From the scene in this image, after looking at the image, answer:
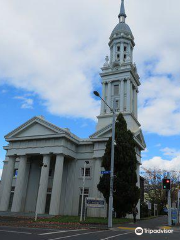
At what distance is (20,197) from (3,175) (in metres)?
9.08

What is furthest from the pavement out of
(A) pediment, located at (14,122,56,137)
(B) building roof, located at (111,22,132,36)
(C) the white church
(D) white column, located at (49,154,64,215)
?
(B) building roof, located at (111,22,132,36)

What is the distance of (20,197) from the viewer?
122 ft

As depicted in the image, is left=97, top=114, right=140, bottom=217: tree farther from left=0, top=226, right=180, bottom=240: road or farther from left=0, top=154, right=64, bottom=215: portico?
left=0, top=226, right=180, bottom=240: road

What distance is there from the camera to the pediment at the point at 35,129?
1502 inches

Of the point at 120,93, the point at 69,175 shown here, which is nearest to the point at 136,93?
the point at 120,93

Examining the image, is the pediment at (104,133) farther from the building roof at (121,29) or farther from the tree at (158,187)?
the tree at (158,187)

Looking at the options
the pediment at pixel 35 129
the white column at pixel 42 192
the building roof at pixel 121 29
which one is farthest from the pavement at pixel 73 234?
the building roof at pixel 121 29

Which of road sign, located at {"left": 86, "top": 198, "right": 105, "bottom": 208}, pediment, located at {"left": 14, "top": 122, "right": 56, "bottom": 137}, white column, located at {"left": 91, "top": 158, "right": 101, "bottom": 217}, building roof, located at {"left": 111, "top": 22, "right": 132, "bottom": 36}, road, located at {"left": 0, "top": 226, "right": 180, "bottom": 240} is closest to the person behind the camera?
road, located at {"left": 0, "top": 226, "right": 180, "bottom": 240}

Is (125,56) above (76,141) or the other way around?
above

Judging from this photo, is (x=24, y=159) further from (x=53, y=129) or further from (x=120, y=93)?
(x=120, y=93)

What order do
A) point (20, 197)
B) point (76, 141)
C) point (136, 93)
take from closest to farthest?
point (20, 197) → point (76, 141) → point (136, 93)

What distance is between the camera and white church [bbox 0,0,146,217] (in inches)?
1417

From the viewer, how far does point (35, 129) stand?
131ft

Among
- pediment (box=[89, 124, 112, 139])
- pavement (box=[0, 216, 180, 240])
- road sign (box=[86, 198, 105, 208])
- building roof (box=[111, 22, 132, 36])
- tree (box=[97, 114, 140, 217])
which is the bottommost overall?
pavement (box=[0, 216, 180, 240])
